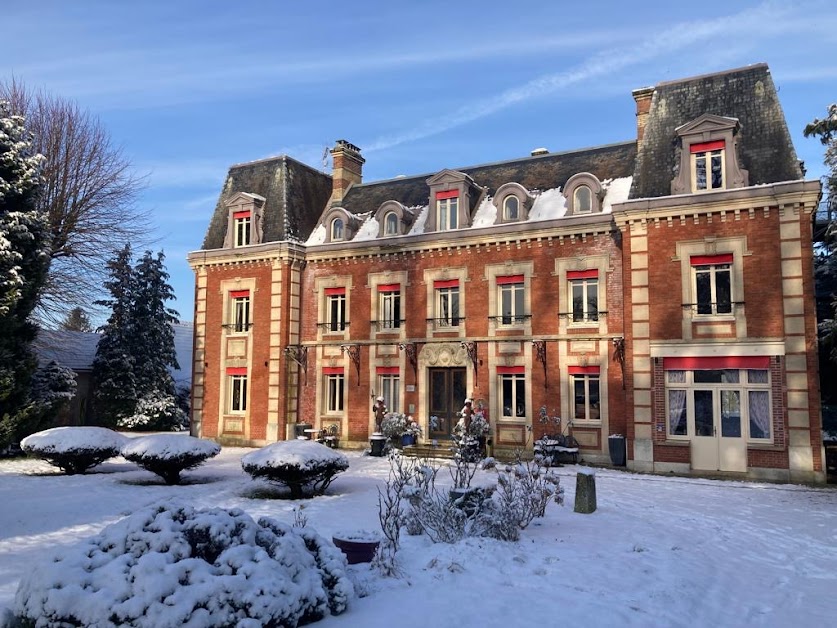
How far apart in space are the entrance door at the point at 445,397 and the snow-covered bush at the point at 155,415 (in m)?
15.0

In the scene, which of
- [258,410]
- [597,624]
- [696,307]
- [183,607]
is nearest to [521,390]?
[696,307]

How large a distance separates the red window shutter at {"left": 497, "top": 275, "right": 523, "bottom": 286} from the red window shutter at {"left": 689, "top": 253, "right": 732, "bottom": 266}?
17.4 ft

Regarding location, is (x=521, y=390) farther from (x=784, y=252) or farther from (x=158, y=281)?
(x=158, y=281)

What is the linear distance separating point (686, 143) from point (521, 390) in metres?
8.82

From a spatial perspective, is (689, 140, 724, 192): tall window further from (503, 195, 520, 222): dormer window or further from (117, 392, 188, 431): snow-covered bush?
(117, 392, 188, 431): snow-covered bush

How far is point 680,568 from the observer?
8.45 m

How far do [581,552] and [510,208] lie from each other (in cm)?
1421

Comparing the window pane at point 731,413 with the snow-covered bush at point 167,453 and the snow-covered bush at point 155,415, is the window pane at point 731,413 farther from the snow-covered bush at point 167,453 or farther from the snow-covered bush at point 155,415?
the snow-covered bush at point 155,415

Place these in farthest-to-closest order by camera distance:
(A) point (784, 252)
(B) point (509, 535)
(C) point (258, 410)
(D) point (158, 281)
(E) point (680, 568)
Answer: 1. (D) point (158, 281)
2. (C) point (258, 410)
3. (A) point (784, 252)
4. (B) point (509, 535)
5. (E) point (680, 568)

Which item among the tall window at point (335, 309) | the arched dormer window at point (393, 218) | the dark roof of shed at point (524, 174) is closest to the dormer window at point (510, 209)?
the dark roof of shed at point (524, 174)

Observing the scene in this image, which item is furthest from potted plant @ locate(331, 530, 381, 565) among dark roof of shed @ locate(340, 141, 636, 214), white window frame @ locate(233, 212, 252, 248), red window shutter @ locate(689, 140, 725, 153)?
white window frame @ locate(233, 212, 252, 248)

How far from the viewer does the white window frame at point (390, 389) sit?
22.7 meters

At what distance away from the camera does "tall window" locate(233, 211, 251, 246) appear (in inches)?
998

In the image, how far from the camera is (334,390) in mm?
23938
